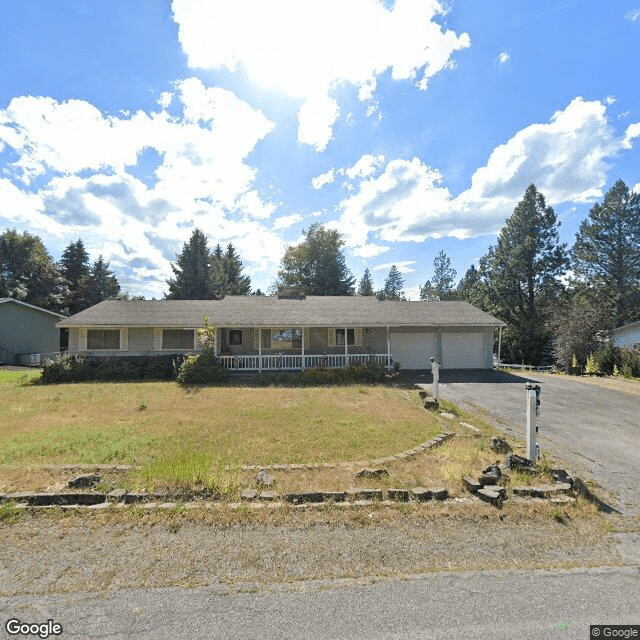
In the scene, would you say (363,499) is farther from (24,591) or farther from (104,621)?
(24,591)

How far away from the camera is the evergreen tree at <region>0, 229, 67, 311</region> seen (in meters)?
34.7

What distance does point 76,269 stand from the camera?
43.9 metres

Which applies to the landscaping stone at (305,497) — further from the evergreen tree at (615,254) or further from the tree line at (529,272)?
the evergreen tree at (615,254)

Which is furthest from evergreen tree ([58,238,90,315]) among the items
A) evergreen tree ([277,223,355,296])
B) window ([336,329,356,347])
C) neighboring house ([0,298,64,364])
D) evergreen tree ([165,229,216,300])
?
window ([336,329,356,347])

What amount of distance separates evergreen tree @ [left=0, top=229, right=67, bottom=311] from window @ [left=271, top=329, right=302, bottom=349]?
100 ft

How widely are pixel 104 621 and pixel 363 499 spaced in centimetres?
293

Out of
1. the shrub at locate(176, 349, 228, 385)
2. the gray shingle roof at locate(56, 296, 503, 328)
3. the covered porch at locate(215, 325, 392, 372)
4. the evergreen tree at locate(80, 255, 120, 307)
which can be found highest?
the evergreen tree at locate(80, 255, 120, 307)

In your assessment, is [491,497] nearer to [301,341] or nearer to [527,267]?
[301,341]

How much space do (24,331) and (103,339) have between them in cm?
1230

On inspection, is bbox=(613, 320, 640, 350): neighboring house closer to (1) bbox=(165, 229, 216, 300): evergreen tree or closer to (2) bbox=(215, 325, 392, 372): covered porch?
(2) bbox=(215, 325, 392, 372): covered porch

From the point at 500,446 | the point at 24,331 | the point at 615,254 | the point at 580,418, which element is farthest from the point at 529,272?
the point at 24,331

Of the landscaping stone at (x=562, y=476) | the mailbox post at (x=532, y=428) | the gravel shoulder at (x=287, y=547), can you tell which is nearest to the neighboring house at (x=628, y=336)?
the mailbox post at (x=532, y=428)

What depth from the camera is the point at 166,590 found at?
2.96 metres

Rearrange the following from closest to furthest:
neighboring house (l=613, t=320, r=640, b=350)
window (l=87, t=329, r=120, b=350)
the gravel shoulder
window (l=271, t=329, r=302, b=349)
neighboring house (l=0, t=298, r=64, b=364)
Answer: the gravel shoulder < window (l=87, t=329, r=120, b=350) < window (l=271, t=329, r=302, b=349) < neighboring house (l=613, t=320, r=640, b=350) < neighboring house (l=0, t=298, r=64, b=364)
